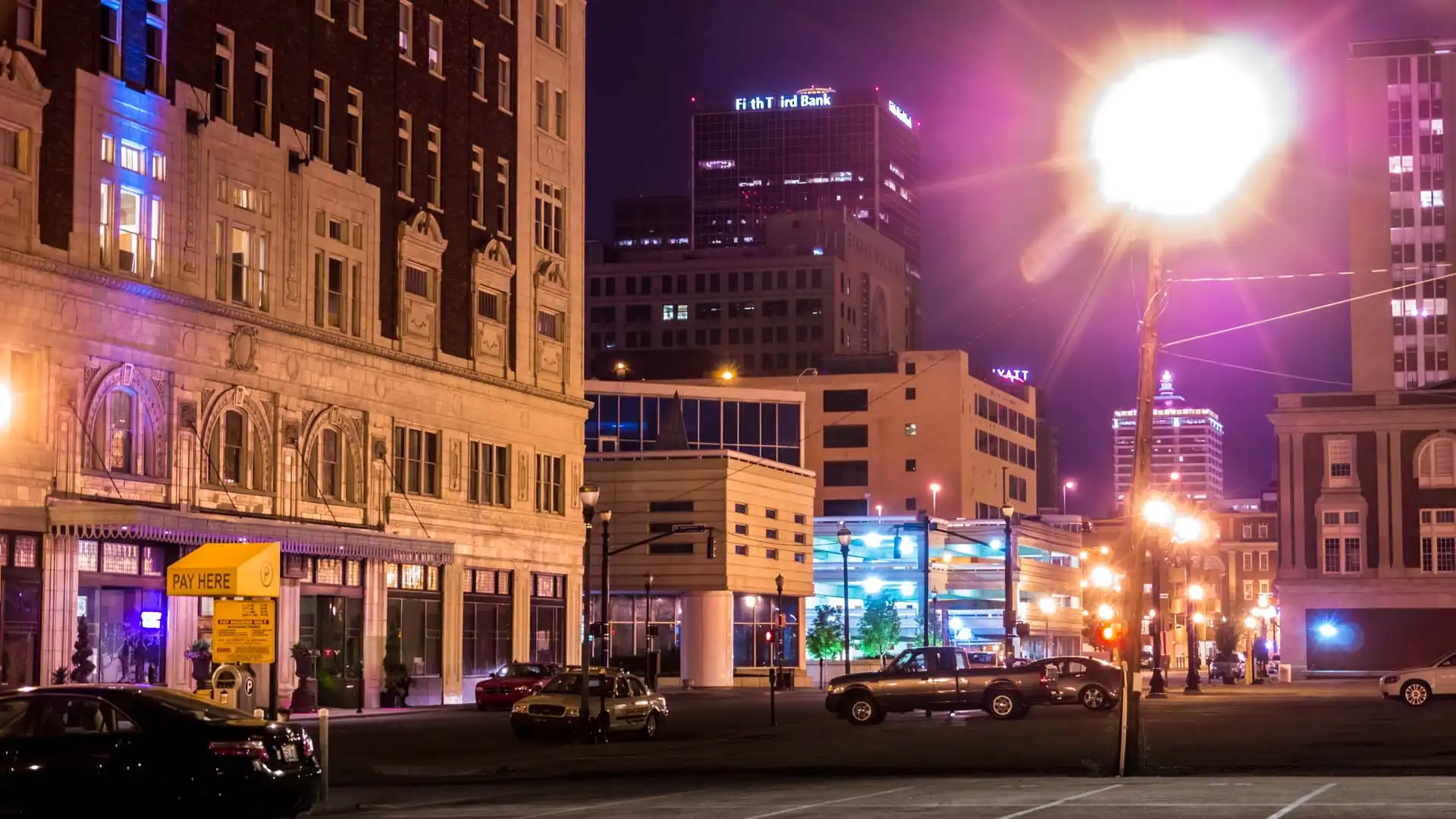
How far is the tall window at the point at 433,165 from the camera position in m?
63.2

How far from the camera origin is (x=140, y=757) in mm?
19422

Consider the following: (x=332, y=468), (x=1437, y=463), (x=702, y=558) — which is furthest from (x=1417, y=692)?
(x=1437, y=463)

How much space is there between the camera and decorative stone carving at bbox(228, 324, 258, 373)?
51.6 m

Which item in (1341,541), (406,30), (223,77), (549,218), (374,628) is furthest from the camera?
(1341,541)

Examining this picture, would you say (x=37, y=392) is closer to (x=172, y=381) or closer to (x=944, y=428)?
(x=172, y=381)

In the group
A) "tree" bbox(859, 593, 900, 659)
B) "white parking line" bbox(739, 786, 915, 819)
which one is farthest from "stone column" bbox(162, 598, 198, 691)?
"tree" bbox(859, 593, 900, 659)

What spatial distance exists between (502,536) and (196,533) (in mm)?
19654

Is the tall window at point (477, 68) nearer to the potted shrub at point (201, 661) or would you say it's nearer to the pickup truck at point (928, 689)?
the potted shrub at point (201, 661)

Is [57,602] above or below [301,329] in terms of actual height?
below

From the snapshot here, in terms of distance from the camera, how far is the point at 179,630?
49.4 metres

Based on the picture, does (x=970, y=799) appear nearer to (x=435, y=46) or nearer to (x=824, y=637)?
(x=435, y=46)

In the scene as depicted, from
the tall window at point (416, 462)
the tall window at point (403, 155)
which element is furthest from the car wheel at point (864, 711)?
the tall window at point (403, 155)

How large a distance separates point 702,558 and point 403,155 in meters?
37.6

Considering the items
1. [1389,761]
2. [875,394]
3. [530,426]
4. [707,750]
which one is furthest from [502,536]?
[875,394]
